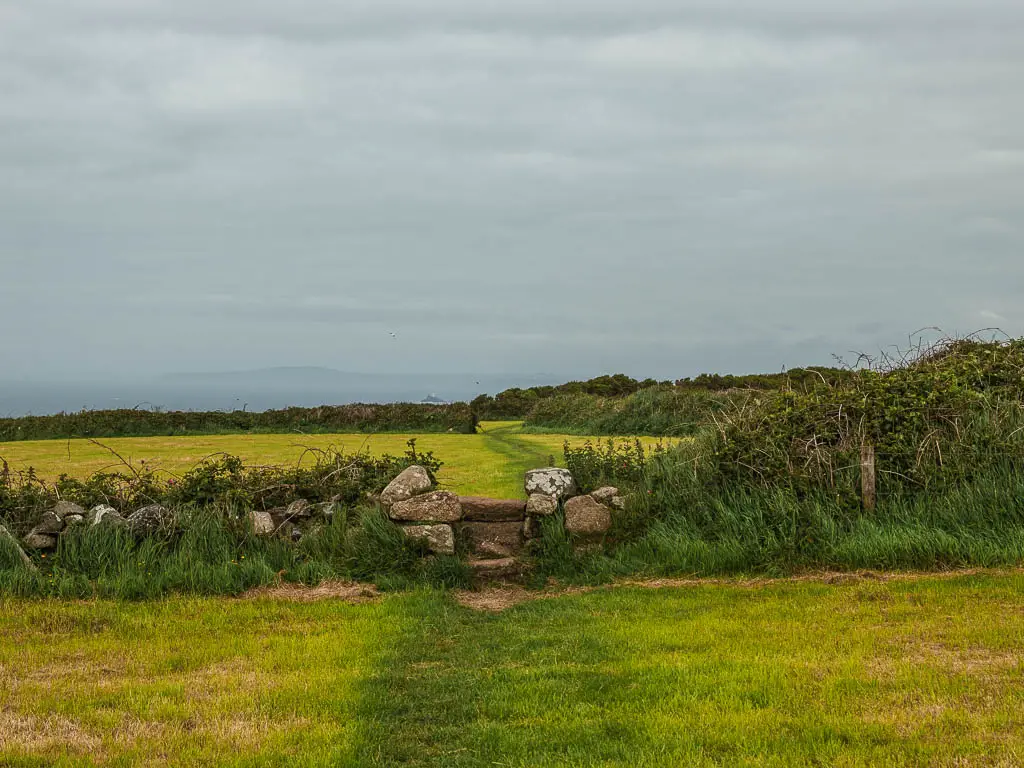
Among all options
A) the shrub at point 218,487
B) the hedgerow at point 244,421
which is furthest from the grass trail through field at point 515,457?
the hedgerow at point 244,421

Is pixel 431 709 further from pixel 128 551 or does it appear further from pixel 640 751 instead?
pixel 128 551

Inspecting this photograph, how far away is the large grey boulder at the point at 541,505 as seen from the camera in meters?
10.6

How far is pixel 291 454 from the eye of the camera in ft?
52.4

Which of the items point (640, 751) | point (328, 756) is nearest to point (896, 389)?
point (640, 751)

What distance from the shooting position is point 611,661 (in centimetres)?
656

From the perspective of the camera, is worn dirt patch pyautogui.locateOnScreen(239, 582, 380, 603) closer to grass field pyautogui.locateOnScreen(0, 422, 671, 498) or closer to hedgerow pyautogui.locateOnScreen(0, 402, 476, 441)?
grass field pyautogui.locateOnScreen(0, 422, 671, 498)

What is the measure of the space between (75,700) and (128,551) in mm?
4240

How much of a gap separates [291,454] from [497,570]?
7.23 meters

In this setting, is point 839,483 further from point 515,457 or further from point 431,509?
point 515,457

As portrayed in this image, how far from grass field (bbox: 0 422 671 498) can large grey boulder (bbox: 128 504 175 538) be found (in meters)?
1.45

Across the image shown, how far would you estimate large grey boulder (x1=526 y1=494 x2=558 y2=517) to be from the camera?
10586 millimetres

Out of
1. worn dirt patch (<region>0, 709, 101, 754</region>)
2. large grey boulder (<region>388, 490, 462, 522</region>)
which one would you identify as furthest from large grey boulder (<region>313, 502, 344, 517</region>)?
worn dirt patch (<region>0, 709, 101, 754</region>)

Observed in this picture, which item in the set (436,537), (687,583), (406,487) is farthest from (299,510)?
(687,583)

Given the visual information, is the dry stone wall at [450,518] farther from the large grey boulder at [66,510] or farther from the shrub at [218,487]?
the shrub at [218,487]
